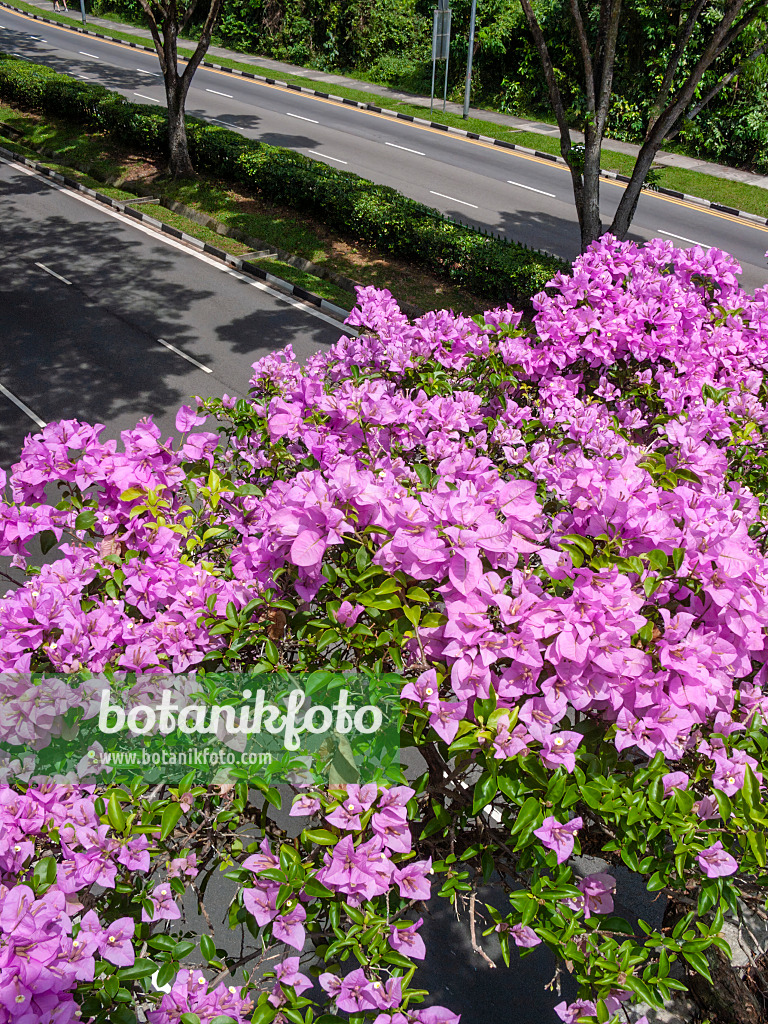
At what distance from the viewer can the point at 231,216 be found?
1493cm

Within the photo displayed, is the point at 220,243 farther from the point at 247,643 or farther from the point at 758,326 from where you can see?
the point at 247,643

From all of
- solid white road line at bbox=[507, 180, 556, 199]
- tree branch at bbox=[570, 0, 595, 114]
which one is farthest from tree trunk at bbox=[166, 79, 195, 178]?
tree branch at bbox=[570, 0, 595, 114]

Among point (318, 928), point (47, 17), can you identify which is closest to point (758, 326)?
point (318, 928)

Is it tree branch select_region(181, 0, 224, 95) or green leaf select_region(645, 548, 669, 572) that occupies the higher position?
tree branch select_region(181, 0, 224, 95)

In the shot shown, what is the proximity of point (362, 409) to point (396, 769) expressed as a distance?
1454mm

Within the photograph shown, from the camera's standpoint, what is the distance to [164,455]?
113 inches

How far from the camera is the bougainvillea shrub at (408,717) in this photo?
6.33 ft

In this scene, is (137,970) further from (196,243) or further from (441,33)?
(441,33)

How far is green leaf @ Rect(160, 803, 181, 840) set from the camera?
2.04 m

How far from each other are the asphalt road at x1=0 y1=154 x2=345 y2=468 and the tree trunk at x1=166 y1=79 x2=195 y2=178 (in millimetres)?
1854

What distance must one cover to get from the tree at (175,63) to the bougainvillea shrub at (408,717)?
582 inches

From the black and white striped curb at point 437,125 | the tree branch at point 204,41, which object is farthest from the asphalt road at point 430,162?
the tree branch at point 204,41

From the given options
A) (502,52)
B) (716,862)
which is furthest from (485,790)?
(502,52)

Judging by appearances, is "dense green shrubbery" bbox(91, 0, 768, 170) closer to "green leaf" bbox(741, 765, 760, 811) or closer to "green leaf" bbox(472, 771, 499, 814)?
"green leaf" bbox(741, 765, 760, 811)
